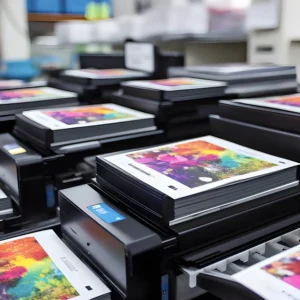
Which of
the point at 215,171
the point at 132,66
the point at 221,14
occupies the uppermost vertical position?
the point at 221,14

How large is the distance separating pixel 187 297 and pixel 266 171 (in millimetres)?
196

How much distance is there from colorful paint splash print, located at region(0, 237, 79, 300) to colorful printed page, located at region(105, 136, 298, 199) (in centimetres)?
16

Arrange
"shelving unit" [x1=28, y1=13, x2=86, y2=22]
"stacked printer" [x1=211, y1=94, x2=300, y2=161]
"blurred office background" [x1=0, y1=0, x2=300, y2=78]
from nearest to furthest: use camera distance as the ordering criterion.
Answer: "stacked printer" [x1=211, y1=94, x2=300, y2=161] → "blurred office background" [x1=0, y1=0, x2=300, y2=78] → "shelving unit" [x1=28, y1=13, x2=86, y2=22]

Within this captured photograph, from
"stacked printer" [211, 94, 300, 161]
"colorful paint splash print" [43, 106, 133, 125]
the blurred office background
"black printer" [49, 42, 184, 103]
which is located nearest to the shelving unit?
the blurred office background

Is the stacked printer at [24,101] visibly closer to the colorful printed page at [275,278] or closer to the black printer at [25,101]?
the black printer at [25,101]

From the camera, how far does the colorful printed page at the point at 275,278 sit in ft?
1.27

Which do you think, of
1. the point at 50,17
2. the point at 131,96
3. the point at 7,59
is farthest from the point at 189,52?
the point at 7,59

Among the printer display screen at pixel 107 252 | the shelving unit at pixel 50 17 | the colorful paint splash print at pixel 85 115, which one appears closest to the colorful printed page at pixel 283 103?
the colorful paint splash print at pixel 85 115

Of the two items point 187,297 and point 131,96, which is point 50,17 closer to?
point 131,96

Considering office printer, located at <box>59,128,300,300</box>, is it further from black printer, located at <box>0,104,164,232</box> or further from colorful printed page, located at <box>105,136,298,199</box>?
black printer, located at <box>0,104,164,232</box>

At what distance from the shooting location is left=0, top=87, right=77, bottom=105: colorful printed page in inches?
38.0

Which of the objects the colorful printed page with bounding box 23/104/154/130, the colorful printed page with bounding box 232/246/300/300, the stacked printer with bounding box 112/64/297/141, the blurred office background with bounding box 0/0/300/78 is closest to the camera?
the colorful printed page with bounding box 232/246/300/300

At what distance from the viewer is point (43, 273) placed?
508mm

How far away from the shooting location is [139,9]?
2.33m
